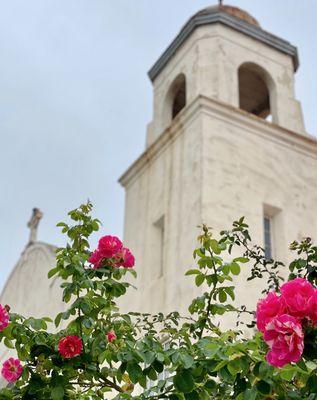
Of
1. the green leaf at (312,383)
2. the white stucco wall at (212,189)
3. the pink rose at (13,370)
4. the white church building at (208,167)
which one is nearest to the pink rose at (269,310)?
the green leaf at (312,383)

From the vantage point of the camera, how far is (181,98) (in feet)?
54.4

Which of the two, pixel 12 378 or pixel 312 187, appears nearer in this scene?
pixel 12 378

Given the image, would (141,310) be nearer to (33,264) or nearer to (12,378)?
(33,264)

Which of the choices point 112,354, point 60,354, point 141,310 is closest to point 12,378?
point 60,354

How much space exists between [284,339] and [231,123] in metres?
10.6

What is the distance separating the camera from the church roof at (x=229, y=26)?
15.0m

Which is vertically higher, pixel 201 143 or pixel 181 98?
pixel 181 98

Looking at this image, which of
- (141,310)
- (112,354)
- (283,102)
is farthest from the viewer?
(283,102)

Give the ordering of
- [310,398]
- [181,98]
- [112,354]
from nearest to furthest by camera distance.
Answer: [310,398] → [112,354] → [181,98]

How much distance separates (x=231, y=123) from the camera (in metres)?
13.2

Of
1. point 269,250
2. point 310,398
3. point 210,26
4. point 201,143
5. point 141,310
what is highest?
point 210,26

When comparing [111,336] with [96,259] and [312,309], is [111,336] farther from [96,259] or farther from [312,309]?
[312,309]

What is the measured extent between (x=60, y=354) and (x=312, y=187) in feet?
32.1

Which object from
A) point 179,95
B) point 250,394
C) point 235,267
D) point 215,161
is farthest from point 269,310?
point 179,95
